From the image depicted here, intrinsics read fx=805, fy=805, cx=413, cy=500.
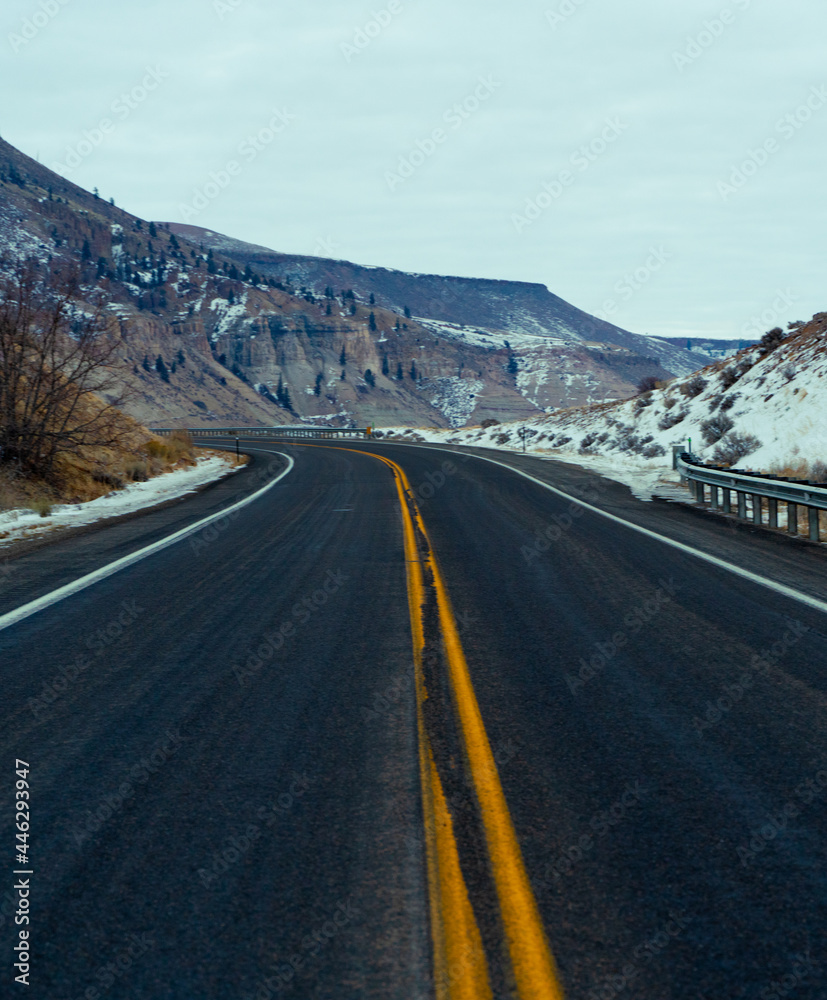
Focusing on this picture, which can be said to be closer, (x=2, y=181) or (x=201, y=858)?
(x=201, y=858)

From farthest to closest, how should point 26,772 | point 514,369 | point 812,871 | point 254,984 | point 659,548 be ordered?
point 514,369 → point 659,548 → point 26,772 → point 812,871 → point 254,984

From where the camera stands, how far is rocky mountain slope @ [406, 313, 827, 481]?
2327 cm

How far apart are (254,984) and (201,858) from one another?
78cm

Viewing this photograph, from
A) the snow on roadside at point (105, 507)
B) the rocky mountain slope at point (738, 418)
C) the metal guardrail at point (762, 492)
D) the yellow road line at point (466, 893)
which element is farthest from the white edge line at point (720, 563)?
the snow on roadside at point (105, 507)

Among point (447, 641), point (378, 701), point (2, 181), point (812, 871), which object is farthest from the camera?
point (2, 181)

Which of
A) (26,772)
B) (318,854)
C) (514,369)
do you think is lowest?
(26,772)

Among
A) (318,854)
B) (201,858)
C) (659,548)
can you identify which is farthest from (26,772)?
(659,548)

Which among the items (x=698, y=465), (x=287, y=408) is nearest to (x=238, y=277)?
(x=287, y=408)

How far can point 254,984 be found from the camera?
8.09 ft

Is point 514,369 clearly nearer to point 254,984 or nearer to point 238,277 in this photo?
point 238,277

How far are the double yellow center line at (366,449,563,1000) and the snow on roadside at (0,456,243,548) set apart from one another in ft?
32.9

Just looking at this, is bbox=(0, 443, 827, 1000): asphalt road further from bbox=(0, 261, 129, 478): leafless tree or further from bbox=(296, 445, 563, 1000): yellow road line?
bbox=(0, 261, 129, 478): leafless tree

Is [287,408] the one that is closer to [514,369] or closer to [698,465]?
[514,369]

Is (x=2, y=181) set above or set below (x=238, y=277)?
above
